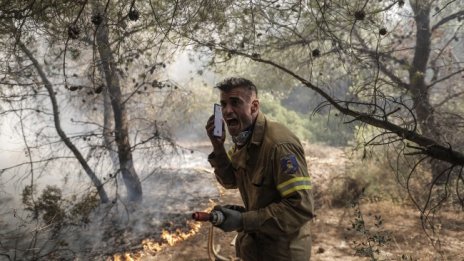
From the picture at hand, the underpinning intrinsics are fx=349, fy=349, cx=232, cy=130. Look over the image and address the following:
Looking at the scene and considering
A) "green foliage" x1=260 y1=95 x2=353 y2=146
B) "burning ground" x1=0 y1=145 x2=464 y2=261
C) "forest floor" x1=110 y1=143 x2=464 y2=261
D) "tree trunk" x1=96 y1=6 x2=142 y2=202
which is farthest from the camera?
"green foliage" x1=260 y1=95 x2=353 y2=146

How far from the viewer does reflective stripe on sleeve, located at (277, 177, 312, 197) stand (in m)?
2.17

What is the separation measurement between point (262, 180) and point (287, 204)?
0.29m

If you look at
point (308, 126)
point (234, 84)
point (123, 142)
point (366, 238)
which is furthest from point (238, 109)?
point (308, 126)

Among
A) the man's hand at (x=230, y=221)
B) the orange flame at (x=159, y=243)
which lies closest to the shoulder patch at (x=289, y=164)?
the man's hand at (x=230, y=221)

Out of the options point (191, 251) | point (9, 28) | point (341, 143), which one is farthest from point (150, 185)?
point (341, 143)

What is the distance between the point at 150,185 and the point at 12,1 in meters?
7.96

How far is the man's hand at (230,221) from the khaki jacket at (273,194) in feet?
0.14

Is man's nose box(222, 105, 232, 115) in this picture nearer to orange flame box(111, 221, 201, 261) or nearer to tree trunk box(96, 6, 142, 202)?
orange flame box(111, 221, 201, 261)

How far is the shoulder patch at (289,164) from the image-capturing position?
86.3 inches

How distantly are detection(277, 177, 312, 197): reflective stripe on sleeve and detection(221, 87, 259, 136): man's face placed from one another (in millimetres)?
650

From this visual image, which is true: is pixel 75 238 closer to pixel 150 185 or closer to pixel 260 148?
pixel 150 185

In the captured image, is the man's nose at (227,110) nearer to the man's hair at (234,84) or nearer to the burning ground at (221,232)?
the man's hair at (234,84)

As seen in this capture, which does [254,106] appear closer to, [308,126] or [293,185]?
[293,185]

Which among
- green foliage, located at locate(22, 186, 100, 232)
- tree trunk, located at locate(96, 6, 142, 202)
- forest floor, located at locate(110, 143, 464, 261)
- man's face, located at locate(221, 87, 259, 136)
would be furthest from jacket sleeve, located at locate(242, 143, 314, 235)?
tree trunk, located at locate(96, 6, 142, 202)
